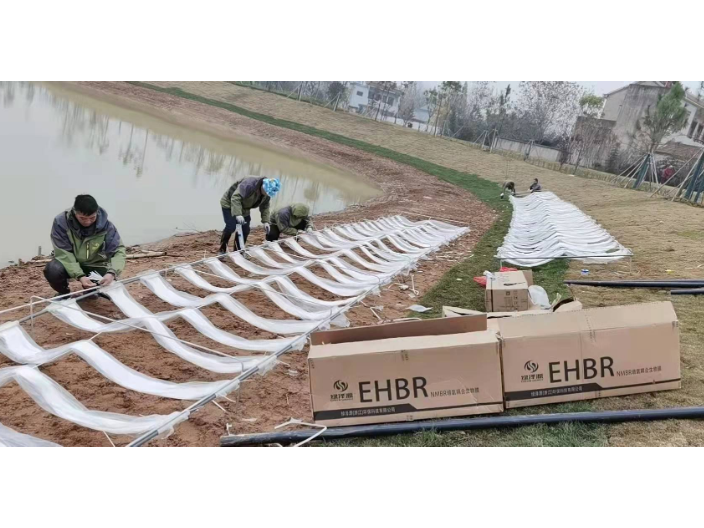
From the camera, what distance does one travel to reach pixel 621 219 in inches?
458

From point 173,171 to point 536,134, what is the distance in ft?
89.1

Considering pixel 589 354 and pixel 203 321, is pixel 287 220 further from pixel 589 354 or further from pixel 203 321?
pixel 589 354

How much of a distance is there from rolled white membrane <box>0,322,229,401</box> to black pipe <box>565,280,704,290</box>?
4298mm

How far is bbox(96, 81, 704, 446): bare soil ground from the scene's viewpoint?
9.75ft

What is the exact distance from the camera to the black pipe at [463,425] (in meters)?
2.60

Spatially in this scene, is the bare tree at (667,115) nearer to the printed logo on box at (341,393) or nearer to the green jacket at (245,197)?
the green jacket at (245,197)

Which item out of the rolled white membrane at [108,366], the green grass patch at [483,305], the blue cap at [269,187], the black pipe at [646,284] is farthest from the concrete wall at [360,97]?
the rolled white membrane at [108,366]

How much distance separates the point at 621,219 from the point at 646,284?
275 inches

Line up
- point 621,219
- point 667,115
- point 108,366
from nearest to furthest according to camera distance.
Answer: point 108,366 → point 621,219 → point 667,115

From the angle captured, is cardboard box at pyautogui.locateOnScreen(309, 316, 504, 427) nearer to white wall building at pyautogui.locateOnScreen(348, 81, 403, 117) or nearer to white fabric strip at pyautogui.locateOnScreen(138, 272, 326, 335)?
white fabric strip at pyautogui.locateOnScreen(138, 272, 326, 335)

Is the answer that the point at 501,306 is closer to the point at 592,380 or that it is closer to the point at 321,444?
the point at 592,380

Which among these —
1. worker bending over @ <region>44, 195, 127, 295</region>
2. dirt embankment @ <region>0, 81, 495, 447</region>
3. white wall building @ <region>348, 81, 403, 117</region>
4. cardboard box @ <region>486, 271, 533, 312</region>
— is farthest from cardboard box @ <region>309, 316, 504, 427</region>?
white wall building @ <region>348, 81, 403, 117</region>

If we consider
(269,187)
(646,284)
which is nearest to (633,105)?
(646,284)

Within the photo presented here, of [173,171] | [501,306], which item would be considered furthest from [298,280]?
[173,171]
